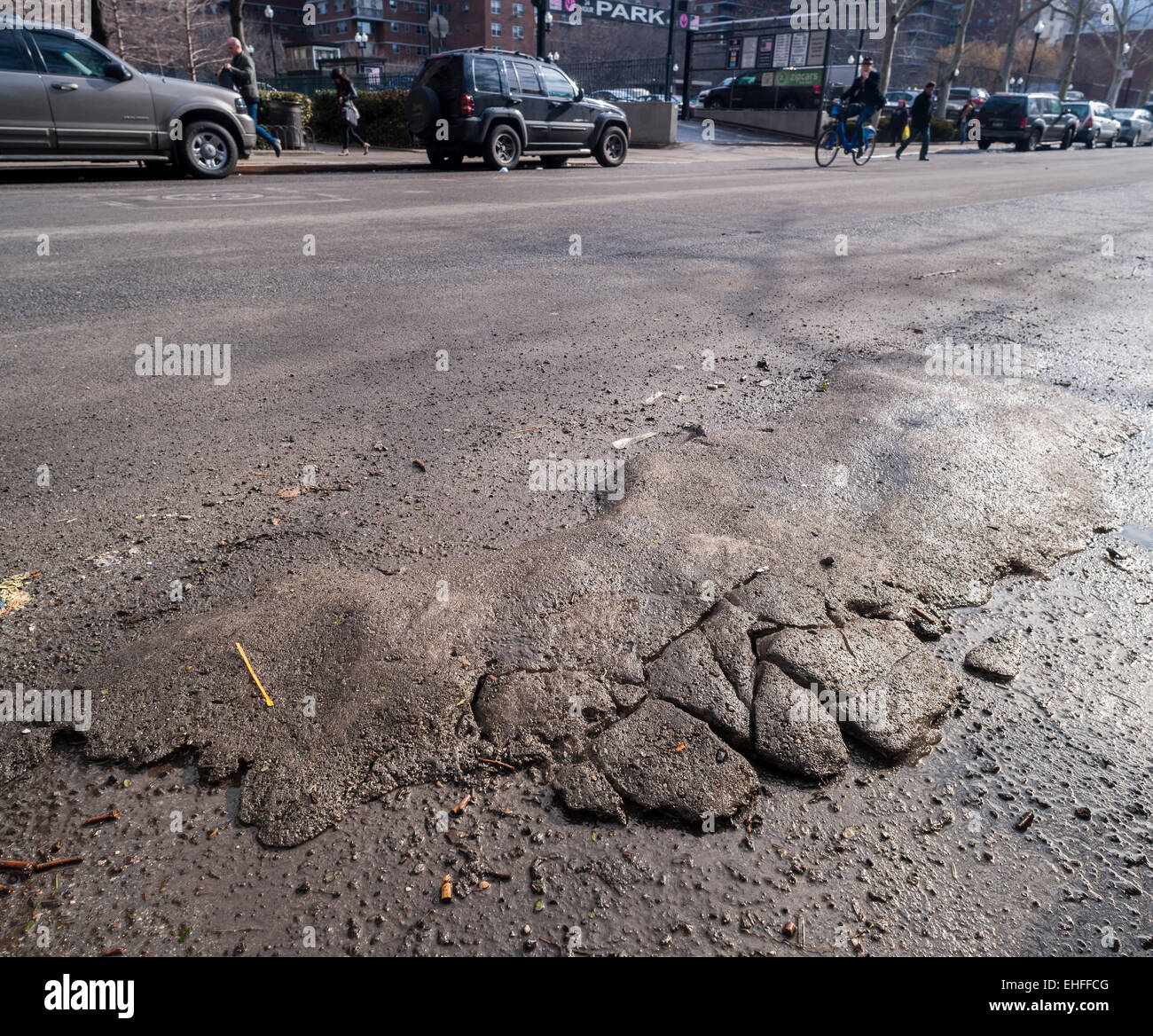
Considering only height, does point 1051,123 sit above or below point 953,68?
below

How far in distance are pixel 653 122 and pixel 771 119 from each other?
12227 millimetres

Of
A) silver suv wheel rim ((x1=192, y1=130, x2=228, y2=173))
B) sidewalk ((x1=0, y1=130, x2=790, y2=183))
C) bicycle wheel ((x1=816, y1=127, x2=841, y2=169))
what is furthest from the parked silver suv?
bicycle wheel ((x1=816, y1=127, x2=841, y2=169))

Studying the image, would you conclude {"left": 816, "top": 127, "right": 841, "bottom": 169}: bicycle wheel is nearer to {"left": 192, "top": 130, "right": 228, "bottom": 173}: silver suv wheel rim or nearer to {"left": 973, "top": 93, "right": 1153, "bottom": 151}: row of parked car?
{"left": 192, "top": 130, "right": 228, "bottom": 173}: silver suv wheel rim

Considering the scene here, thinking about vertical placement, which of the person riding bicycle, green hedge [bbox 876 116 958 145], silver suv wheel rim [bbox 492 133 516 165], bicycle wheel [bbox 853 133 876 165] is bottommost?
silver suv wheel rim [bbox 492 133 516 165]

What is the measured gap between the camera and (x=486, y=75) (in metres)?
15.5

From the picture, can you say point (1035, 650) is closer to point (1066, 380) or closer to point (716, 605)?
point (716, 605)

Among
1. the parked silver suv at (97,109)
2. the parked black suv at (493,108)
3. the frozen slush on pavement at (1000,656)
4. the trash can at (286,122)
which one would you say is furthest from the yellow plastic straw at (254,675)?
the trash can at (286,122)

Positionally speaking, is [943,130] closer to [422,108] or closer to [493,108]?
[493,108]

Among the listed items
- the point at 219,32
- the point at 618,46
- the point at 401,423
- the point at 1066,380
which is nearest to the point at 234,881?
the point at 401,423

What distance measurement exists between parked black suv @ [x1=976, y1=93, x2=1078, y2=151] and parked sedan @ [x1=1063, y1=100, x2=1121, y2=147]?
98.6 inches

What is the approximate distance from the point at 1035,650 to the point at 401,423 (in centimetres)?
276

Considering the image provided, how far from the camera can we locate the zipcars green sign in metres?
34.9

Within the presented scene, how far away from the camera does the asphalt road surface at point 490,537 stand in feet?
5.40

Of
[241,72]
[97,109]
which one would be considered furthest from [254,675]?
[241,72]
